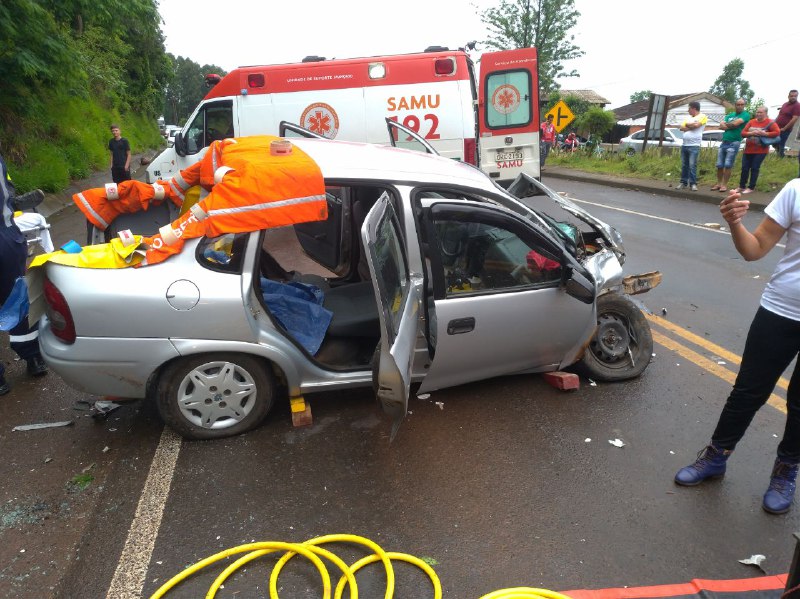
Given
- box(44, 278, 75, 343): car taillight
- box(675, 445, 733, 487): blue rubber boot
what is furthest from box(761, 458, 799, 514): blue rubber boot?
box(44, 278, 75, 343): car taillight

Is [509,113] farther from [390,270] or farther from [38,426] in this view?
[38,426]

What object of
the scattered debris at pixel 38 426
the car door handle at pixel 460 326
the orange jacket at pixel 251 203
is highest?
the orange jacket at pixel 251 203

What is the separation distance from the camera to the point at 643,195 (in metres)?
14.2

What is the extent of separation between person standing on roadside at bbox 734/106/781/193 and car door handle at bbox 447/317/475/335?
388 inches

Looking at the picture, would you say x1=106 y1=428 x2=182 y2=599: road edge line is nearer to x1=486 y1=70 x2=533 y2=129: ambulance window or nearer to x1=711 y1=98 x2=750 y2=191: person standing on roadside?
x1=486 y1=70 x2=533 y2=129: ambulance window

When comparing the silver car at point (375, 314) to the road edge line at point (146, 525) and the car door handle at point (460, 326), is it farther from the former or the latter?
the road edge line at point (146, 525)

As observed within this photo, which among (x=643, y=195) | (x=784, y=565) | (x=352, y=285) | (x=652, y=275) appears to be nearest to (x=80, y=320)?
(x=352, y=285)

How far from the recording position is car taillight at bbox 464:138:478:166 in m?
8.42

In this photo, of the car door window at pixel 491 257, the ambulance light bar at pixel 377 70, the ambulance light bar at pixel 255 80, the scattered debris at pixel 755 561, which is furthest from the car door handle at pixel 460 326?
the ambulance light bar at pixel 255 80

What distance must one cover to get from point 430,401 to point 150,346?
1832 mm

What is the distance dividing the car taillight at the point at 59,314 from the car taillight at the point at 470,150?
6432 mm

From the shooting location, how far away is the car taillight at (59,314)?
3.06 meters

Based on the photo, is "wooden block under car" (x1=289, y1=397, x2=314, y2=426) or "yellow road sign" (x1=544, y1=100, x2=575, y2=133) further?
"yellow road sign" (x1=544, y1=100, x2=575, y2=133)

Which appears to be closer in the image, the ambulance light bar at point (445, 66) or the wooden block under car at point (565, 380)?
the wooden block under car at point (565, 380)
